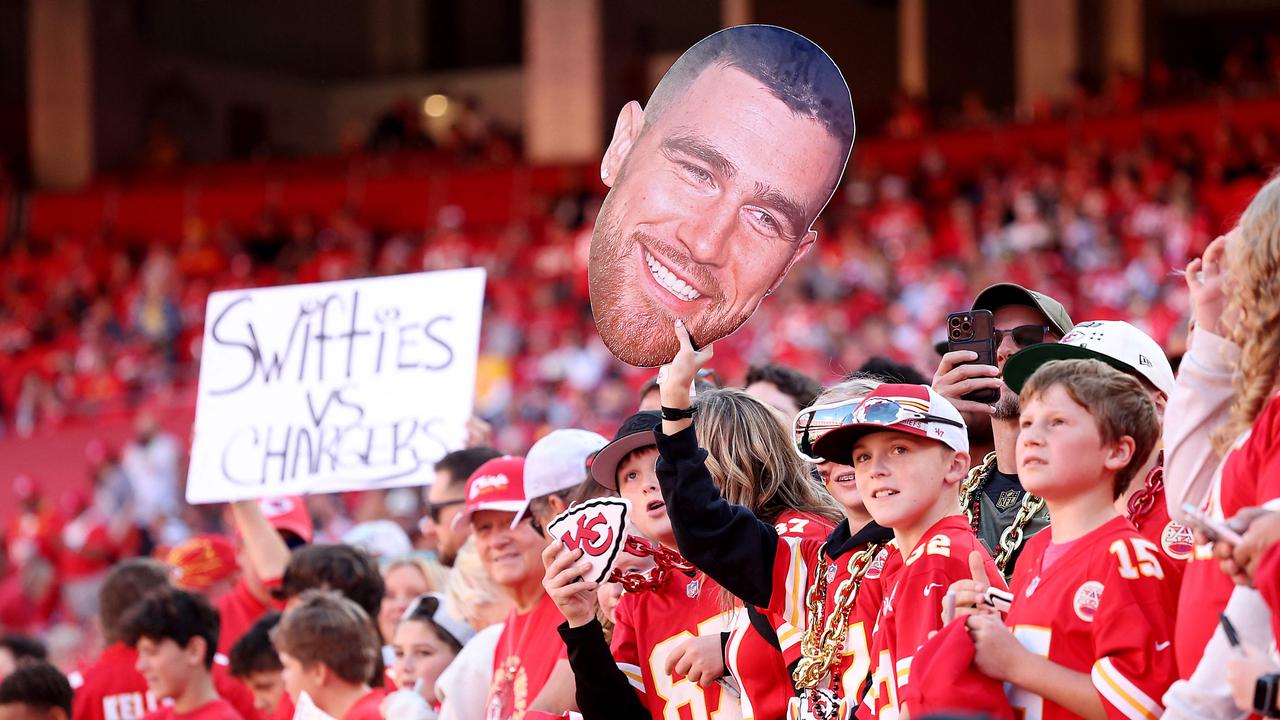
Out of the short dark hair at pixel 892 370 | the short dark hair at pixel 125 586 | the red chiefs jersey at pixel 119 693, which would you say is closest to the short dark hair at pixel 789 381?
the short dark hair at pixel 892 370

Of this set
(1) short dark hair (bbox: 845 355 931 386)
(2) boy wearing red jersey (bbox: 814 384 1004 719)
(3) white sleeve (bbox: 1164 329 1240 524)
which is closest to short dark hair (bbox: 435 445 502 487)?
(1) short dark hair (bbox: 845 355 931 386)

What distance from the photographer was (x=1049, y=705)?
2.45 meters

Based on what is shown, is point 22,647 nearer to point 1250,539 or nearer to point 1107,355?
point 1107,355

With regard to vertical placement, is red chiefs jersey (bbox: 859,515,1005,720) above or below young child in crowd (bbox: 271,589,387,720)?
above

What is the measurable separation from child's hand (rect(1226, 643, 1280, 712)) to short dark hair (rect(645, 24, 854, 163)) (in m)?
1.47

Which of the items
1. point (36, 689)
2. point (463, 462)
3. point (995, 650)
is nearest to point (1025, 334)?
point (995, 650)

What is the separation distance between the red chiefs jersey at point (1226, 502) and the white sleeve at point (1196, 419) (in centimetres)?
6

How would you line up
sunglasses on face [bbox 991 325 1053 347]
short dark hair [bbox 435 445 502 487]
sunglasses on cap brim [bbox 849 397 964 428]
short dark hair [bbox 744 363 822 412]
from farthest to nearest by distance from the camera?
1. short dark hair [bbox 435 445 502 487]
2. short dark hair [bbox 744 363 822 412]
3. sunglasses on face [bbox 991 325 1053 347]
4. sunglasses on cap brim [bbox 849 397 964 428]

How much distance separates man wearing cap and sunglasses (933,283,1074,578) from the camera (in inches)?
121

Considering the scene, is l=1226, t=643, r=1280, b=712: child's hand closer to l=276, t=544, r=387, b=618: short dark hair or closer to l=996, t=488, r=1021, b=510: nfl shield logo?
l=996, t=488, r=1021, b=510: nfl shield logo

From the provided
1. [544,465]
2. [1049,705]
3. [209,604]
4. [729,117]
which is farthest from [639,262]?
[209,604]

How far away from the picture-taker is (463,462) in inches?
178

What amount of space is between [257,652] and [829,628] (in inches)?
99.5

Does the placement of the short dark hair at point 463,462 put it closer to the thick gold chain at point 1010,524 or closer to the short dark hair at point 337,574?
the short dark hair at point 337,574
